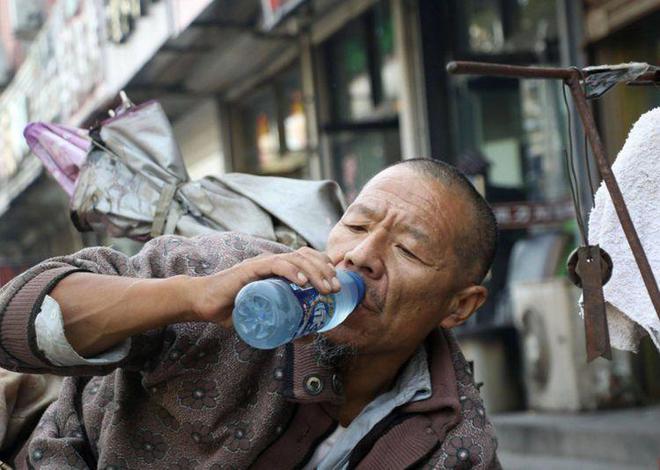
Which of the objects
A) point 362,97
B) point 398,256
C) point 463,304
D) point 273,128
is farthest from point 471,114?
point 398,256

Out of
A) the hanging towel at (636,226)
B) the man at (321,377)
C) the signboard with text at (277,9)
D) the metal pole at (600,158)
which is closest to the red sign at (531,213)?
the signboard with text at (277,9)

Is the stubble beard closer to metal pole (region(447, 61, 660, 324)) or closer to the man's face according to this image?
the man's face

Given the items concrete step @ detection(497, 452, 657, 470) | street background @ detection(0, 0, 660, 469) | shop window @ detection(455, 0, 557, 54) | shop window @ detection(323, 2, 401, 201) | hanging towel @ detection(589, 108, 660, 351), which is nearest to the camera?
hanging towel @ detection(589, 108, 660, 351)

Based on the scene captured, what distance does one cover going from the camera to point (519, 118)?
1046 centimetres

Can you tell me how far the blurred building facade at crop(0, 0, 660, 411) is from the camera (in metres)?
8.77

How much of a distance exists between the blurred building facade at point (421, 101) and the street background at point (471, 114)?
0.02 meters

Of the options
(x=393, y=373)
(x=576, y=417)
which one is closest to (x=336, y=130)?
(x=576, y=417)

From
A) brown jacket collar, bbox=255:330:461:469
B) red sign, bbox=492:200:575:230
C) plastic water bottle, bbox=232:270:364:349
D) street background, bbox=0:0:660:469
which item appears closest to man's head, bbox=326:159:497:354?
brown jacket collar, bbox=255:330:461:469

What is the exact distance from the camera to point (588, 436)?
25.1 ft

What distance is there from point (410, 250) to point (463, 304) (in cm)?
32

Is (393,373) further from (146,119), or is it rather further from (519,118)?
(519,118)

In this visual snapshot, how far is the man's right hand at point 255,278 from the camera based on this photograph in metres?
2.28

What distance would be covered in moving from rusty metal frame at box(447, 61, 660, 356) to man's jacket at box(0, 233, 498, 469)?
486mm

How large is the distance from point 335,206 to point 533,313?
18.5 feet
